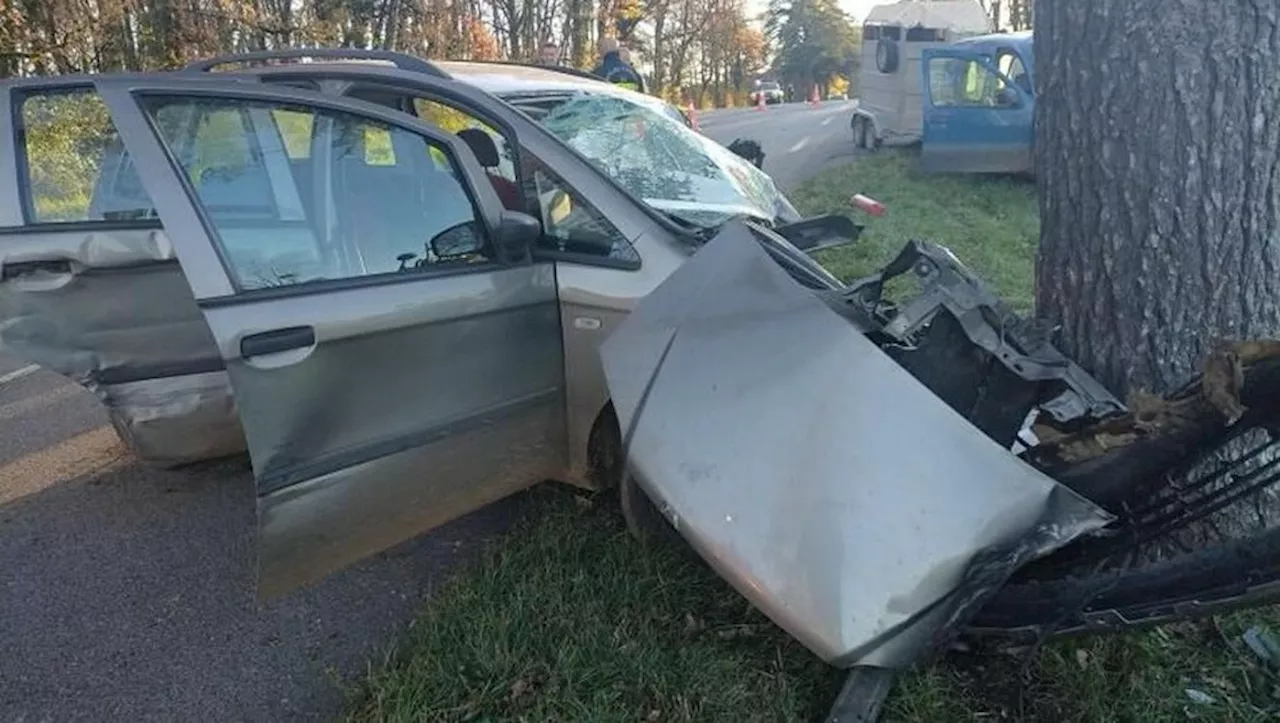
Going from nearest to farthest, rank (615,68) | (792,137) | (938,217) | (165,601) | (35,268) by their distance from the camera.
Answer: (165,601)
(35,268)
(615,68)
(938,217)
(792,137)

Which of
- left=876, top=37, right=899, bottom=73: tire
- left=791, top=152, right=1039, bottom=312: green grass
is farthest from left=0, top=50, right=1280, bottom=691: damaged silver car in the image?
left=876, top=37, right=899, bottom=73: tire

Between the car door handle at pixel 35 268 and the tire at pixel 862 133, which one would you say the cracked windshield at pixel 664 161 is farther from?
the tire at pixel 862 133

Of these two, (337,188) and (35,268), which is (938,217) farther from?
(35,268)

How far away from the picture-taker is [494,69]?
5.84 m

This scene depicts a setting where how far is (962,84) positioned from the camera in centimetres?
1197

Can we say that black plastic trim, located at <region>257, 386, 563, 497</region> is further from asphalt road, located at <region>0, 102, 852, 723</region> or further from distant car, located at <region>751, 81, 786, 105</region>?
distant car, located at <region>751, 81, 786, 105</region>

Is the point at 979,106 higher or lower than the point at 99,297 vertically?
higher

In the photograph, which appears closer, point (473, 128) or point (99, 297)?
point (99, 297)

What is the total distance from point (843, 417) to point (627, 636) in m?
1.15

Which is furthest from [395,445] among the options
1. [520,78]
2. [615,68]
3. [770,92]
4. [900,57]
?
[770,92]

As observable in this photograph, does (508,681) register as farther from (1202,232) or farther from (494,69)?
(494,69)

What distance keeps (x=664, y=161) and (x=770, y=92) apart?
45.0 m

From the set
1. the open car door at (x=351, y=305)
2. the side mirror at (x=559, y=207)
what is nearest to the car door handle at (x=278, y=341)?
the open car door at (x=351, y=305)

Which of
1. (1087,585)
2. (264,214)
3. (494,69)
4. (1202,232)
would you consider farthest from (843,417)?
(494,69)
